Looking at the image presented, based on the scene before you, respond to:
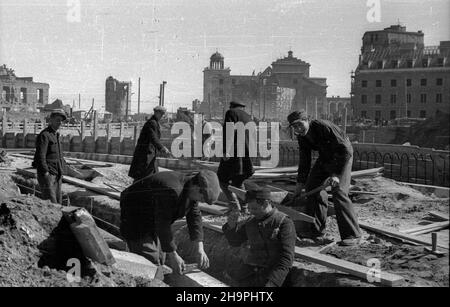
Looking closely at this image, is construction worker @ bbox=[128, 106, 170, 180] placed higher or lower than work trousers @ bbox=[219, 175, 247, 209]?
higher

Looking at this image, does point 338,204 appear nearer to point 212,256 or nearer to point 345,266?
point 345,266

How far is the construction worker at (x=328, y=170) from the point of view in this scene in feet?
15.6

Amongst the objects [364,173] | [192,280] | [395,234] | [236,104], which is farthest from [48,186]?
[364,173]

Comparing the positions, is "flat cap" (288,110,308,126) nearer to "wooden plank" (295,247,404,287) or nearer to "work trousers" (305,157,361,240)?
"work trousers" (305,157,361,240)

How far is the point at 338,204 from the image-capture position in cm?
475

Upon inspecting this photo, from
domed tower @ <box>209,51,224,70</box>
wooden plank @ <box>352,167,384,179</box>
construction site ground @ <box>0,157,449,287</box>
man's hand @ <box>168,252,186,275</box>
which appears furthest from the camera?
domed tower @ <box>209,51,224,70</box>

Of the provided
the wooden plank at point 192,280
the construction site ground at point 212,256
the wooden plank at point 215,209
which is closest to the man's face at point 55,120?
the construction site ground at point 212,256

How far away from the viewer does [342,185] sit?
15.7 ft

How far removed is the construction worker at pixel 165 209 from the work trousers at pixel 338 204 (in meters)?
1.27

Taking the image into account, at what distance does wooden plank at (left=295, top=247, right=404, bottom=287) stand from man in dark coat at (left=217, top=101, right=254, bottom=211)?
1439 mm

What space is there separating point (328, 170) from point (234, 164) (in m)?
1.30

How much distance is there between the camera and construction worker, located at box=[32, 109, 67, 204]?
20.2ft

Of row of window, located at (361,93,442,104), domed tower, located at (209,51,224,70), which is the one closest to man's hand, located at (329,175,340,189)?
domed tower, located at (209,51,224,70)

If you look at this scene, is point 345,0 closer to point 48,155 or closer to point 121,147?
point 48,155
